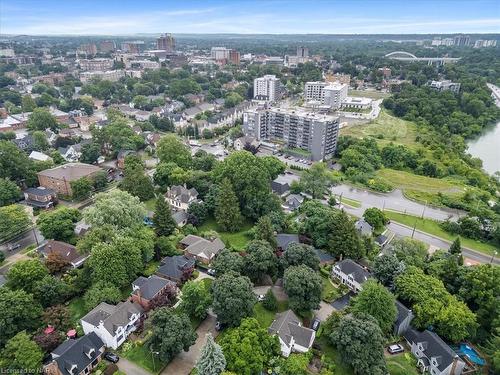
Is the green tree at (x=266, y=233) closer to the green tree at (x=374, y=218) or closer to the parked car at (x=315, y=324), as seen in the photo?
the parked car at (x=315, y=324)

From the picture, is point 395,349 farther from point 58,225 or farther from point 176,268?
point 58,225

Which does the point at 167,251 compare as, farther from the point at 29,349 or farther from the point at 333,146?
the point at 333,146

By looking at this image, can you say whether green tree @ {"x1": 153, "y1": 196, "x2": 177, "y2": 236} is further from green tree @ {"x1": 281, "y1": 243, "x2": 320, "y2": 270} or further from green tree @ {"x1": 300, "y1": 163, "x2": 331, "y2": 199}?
green tree @ {"x1": 300, "y1": 163, "x2": 331, "y2": 199}

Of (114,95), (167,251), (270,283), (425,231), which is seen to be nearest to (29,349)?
(167,251)

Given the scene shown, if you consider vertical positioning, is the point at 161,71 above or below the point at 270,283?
above

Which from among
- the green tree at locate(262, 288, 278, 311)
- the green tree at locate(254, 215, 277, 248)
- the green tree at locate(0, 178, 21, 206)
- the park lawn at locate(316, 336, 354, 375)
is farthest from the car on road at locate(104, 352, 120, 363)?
the green tree at locate(0, 178, 21, 206)

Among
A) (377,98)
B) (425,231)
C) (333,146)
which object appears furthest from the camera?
(377,98)

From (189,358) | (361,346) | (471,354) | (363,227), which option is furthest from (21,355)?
(363,227)

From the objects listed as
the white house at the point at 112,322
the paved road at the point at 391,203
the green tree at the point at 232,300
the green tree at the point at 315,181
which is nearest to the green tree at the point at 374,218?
→ the paved road at the point at 391,203
